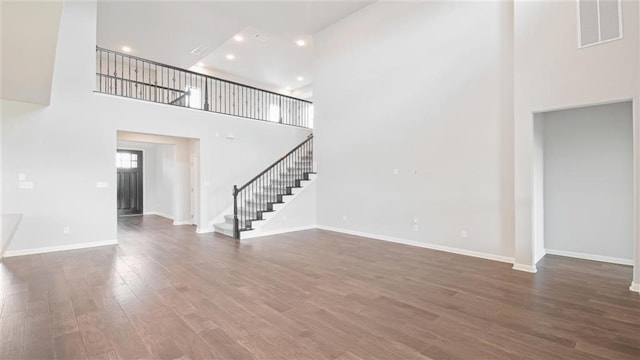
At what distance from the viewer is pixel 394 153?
6.04 m

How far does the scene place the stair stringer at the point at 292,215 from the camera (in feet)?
22.3

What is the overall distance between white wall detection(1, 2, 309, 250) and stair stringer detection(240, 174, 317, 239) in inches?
119

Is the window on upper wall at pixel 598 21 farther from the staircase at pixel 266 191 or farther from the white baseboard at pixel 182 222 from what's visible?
the white baseboard at pixel 182 222

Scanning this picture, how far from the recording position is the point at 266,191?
26.5 ft

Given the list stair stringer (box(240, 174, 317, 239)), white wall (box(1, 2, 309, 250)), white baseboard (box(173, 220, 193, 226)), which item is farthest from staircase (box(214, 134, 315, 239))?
white wall (box(1, 2, 309, 250))

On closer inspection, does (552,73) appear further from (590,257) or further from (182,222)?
(182,222)

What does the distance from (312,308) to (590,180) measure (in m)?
4.69

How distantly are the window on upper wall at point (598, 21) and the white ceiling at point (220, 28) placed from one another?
414cm

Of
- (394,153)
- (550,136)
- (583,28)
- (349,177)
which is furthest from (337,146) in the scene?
(583,28)

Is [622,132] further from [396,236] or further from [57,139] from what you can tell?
[57,139]

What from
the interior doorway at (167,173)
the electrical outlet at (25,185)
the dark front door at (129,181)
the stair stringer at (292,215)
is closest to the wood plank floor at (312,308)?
the electrical outlet at (25,185)

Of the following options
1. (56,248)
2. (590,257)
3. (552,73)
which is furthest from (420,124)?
(56,248)

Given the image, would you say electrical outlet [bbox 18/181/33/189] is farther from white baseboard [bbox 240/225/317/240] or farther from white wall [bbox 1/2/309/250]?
white baseboard [bbox 240/225/317/240]

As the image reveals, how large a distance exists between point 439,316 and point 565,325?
105cm
